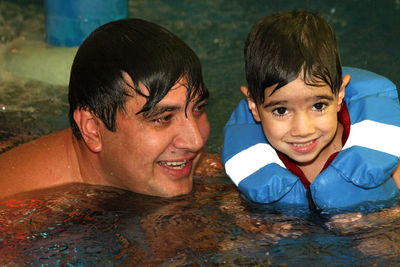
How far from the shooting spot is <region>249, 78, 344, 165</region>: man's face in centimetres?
317

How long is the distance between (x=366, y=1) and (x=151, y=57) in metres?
4.88

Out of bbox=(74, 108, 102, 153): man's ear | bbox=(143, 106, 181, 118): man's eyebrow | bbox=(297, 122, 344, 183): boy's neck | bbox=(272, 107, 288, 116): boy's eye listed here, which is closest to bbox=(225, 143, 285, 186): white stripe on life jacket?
bbox=(297, 122, 344, 183): boy's neck

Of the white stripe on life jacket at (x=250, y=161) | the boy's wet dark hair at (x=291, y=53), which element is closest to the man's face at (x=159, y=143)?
the white stripe on life jacket at (x=250, y=161)

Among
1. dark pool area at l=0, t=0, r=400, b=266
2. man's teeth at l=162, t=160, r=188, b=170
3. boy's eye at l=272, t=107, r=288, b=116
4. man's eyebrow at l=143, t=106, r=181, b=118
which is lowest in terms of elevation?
dark pool area at l=0, t=0, r=400, b=266

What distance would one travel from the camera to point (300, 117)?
3188 mm

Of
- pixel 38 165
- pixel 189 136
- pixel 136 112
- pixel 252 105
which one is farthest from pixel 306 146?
pixel 38 165

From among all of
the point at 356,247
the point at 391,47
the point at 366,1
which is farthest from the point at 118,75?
the point at 366,1

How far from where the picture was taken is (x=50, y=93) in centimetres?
565

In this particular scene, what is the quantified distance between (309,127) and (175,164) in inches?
30.4

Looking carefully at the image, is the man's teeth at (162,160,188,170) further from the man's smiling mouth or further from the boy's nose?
the boy's nose

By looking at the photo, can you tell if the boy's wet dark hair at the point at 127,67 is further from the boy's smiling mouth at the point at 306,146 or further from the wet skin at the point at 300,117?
the boy's smiling mouth at the point at 306,146

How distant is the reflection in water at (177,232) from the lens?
2943mm

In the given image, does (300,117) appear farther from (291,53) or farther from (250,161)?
(250,161)

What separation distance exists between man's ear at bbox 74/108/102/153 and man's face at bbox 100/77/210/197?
0.04 m
